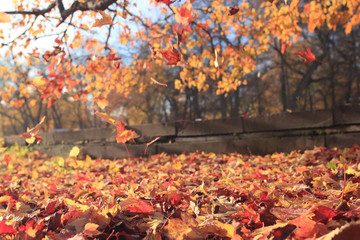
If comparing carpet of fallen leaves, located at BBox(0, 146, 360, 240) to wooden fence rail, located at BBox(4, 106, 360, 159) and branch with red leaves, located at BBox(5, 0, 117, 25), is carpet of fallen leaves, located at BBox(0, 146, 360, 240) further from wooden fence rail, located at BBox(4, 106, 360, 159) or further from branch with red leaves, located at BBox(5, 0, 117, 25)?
branch with red leaves, located at BBox(5, 0, 117, 25)

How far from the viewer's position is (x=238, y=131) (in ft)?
16.1

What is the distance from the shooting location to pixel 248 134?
486cm

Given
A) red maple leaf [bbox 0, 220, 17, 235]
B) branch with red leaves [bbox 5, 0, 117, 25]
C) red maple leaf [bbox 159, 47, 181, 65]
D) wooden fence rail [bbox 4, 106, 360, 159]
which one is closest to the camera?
red maple leaf [bbox 0, 220, 17, 235]

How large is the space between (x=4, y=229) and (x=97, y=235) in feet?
1.62

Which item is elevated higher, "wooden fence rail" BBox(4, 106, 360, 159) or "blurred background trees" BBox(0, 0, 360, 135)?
"blurred background trees" BBox(0, 0, 360, 135)

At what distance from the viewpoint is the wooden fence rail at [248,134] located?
13.5 feet

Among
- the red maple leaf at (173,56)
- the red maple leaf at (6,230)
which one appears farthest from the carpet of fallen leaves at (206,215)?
the red maple leaf at (173,56)

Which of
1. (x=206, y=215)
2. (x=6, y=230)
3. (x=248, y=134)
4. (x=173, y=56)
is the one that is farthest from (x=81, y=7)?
(x=206, y=215)

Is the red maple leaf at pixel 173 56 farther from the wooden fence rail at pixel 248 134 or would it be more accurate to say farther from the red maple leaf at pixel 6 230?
the wooden fence rail at pixel 248 134

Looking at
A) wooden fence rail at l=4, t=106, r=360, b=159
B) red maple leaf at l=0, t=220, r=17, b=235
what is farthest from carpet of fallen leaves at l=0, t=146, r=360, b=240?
wooden fence rail at l=4, t=106, r=360, b=159

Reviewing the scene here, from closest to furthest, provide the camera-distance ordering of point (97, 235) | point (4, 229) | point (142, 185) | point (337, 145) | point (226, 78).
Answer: point (97, 235), point (4, 229), point (142, 185), point (337, 145), point (226, 78)

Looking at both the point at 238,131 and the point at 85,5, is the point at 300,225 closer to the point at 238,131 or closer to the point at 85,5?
the point at 238,131

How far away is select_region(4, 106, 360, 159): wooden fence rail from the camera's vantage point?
4125 mm

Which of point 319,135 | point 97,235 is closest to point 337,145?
point 319,135
